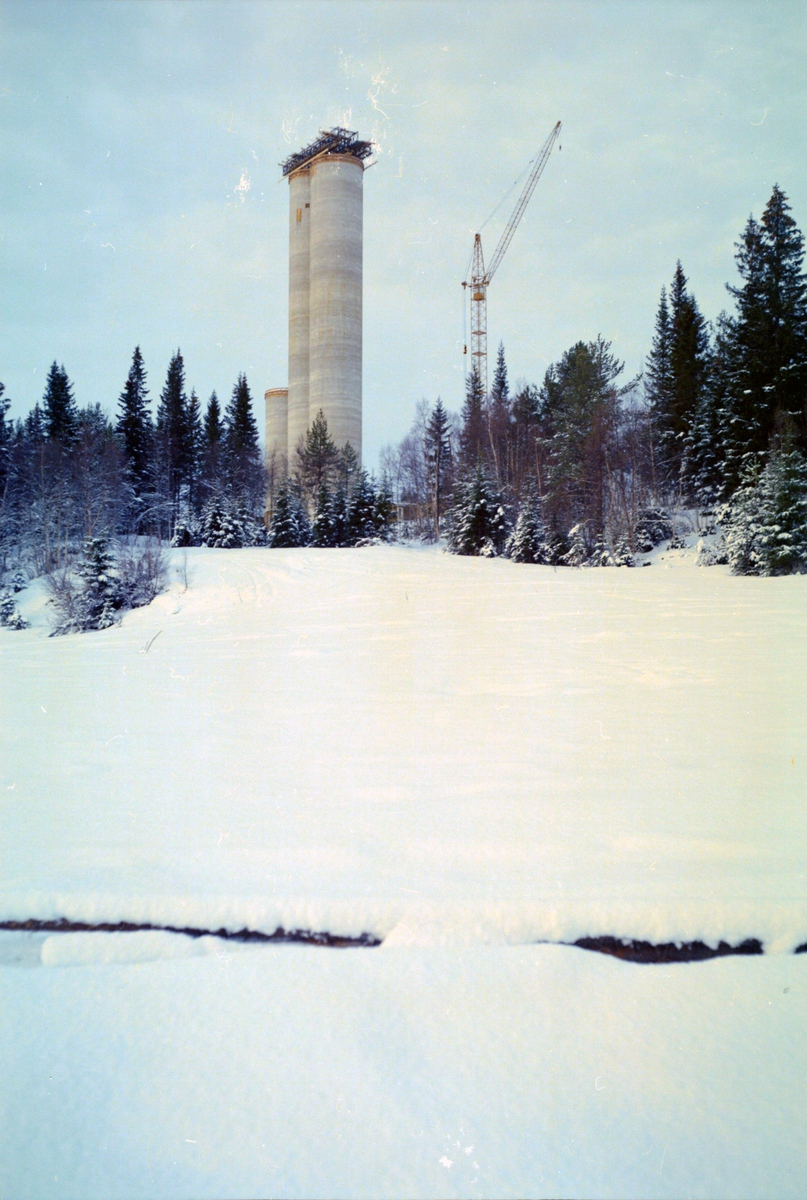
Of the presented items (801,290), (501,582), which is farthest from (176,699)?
(801,290)

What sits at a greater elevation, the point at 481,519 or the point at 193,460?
the point at 193,460

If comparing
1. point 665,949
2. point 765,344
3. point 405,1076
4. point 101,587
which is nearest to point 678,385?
point 765,344

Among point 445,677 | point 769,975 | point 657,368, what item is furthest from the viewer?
point 657,368

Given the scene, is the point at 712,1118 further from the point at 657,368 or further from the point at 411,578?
the point at 657,368

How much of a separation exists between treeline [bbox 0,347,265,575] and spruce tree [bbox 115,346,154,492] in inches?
2.4

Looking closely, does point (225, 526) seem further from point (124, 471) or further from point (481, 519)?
point (481, 519)

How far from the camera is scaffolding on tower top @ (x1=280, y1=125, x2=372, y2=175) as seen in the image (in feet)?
136

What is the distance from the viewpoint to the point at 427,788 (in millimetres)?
3422

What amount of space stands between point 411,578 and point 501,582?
14.0ft

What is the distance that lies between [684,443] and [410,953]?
101ft

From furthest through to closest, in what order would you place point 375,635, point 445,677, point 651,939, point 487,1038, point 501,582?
point 501,582 < point 375,635 < point 445,677 < point 651,939 < point 487,1038

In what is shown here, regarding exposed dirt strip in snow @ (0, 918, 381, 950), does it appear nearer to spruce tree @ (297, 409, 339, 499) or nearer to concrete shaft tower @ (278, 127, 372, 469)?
spruce tree @ (297, 409, 339, 499)

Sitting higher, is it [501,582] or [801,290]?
[801,290]

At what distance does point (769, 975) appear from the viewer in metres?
1.99
